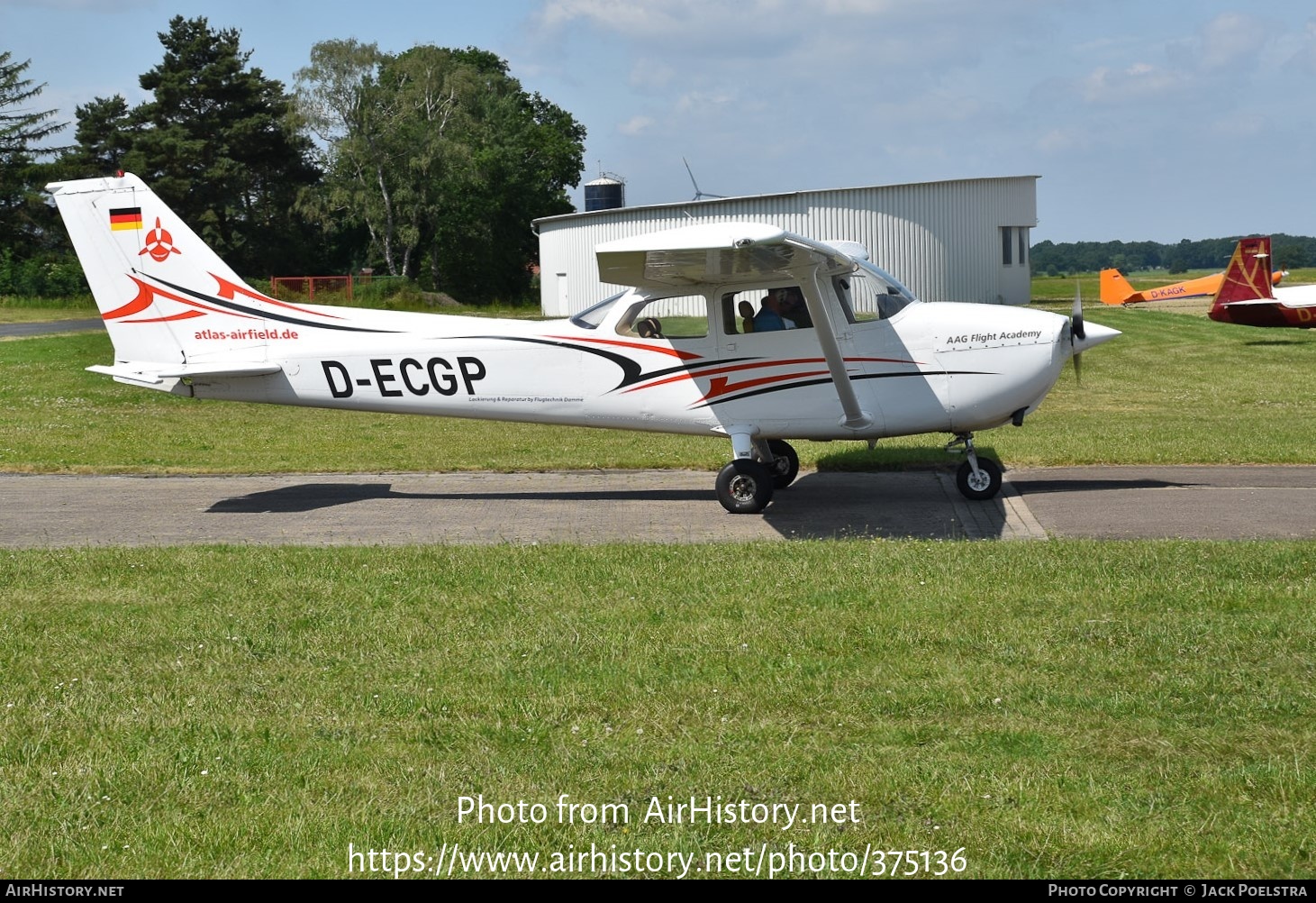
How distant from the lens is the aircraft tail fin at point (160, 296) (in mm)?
12094

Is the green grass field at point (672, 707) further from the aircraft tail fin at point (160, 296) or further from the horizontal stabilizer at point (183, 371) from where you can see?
the aircraft tail fin at point (160, 296)

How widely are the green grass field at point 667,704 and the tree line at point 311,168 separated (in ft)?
164

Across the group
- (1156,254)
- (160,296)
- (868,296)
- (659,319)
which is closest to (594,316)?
(659,319)

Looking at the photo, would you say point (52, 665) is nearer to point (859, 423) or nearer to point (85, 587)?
point (85, 587)

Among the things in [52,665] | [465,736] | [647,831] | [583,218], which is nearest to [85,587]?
[52,665]

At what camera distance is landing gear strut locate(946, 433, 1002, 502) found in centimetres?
1170

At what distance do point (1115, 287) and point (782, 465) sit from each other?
38.4 meters

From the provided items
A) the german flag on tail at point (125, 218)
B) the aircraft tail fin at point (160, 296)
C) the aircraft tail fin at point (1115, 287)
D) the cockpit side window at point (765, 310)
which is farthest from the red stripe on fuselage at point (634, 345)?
the aircraft tail fin at point (1115, 287)

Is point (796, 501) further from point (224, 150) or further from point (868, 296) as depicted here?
point (224, 150)

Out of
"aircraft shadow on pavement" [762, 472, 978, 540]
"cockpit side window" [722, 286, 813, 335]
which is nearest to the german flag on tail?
"cockpit side window" [722, 286, 813, 335]

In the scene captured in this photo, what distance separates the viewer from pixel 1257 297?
33.9 meters

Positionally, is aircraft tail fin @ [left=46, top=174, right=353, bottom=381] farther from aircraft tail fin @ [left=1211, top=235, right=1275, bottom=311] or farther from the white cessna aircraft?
aircraft tail fin @ [left=1211, top=235, right=1275, bottom=311]

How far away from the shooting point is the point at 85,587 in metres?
7.98

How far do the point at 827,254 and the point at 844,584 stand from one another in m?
3.93
